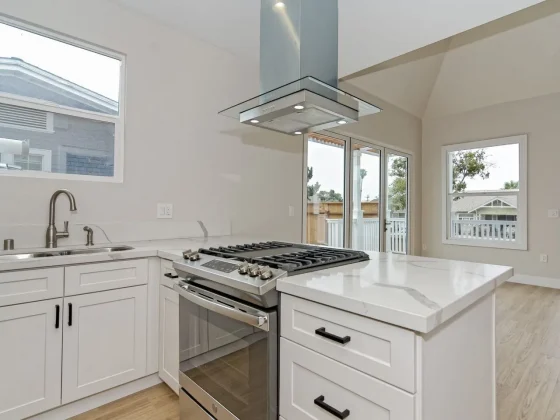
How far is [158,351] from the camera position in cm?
200

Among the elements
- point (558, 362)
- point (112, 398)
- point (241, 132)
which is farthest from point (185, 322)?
point (558, 362)

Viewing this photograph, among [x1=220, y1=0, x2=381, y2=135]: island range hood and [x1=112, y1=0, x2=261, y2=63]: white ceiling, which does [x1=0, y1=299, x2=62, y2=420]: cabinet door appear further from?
[x1=112, y1=0, x2=261, y2=63]: white ceiling

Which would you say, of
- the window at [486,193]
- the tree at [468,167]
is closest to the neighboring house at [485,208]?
the window at [486,193]

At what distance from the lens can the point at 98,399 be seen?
1.85 meters

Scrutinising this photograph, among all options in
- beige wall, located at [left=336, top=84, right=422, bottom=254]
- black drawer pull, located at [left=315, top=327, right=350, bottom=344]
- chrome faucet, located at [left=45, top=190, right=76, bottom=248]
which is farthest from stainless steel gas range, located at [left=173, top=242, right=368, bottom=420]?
beige wall, located at [left=336, top=84, right=422, bottom=254]

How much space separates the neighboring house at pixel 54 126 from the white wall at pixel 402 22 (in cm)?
219

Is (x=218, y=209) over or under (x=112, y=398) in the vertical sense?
over

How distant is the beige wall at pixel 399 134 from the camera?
453cm

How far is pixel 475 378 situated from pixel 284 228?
98.1 inches

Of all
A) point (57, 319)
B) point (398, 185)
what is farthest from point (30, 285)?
point (398, 185)

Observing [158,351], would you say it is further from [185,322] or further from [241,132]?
[241,132]

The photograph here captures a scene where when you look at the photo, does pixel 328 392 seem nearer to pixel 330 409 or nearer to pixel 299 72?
pixel 330 409

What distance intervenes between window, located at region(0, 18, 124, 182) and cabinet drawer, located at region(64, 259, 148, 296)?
83cm

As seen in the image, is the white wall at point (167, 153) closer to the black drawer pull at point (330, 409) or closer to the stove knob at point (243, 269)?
the stove knob at point (243, 269)
